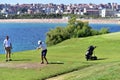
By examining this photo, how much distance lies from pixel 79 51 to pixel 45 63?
464 inches

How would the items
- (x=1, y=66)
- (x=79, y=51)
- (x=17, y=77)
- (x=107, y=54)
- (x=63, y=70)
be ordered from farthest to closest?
1. (x=79, y=51)
2. (x=107, y=54)
3. (x=1, y=66)
4. (x=63, y=70)
5. (x=17, y=77)

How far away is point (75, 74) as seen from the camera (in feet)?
77.8

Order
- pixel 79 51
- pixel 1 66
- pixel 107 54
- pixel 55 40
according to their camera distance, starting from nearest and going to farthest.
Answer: pixel 1 66 < pixel 107 54 < pixel 79 51 < pixel 55 40

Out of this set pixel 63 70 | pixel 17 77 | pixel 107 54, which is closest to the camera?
pixel 17 77

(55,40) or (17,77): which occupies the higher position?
(17,77)

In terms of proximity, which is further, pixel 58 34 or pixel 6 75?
pixel 58 34

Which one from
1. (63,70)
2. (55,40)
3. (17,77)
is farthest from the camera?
(55,40)

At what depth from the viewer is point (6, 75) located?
24.1 m

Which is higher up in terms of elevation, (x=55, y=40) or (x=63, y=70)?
(x=63, y=70)

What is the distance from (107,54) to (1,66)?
12.4 m

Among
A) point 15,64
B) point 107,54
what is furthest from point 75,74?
point 107,54

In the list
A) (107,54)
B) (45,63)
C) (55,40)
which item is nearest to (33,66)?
(45,63)

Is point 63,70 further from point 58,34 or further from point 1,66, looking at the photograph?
point 58,34

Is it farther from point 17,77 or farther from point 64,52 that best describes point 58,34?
point 17,77
